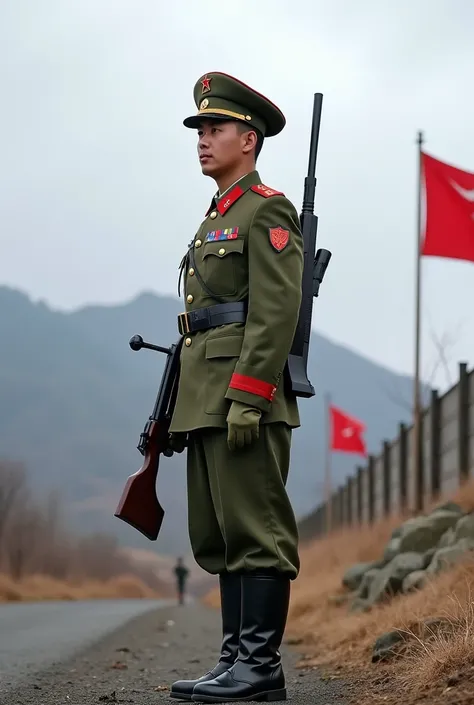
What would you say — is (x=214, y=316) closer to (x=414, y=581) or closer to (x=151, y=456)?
(x=151, y=456)

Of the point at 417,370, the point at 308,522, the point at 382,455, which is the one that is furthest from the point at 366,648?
the point at 308,522

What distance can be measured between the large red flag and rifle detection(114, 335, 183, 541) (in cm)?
935

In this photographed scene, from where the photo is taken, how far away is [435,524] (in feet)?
36.1

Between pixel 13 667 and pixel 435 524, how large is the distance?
4.46 m

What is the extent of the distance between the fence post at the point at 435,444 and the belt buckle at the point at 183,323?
11551mm

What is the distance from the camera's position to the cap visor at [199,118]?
17.9ft

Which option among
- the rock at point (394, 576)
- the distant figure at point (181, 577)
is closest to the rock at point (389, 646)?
the rock at point (394, 576)

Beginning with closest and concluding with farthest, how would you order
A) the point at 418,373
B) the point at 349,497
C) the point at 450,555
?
the point at 450,555 < the point at 418,373 < the point at 349,497

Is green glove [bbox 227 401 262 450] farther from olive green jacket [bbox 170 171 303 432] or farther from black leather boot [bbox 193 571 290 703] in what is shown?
black leather boot [bbox 193 571 290 703]

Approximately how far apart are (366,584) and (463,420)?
14.9 feet

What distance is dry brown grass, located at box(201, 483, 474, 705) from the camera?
4.63 metres

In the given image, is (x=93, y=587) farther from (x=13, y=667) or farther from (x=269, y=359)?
(x=269, y=359)

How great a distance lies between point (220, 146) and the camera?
18.0ft

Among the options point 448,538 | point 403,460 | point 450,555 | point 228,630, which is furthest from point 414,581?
point 403,460
